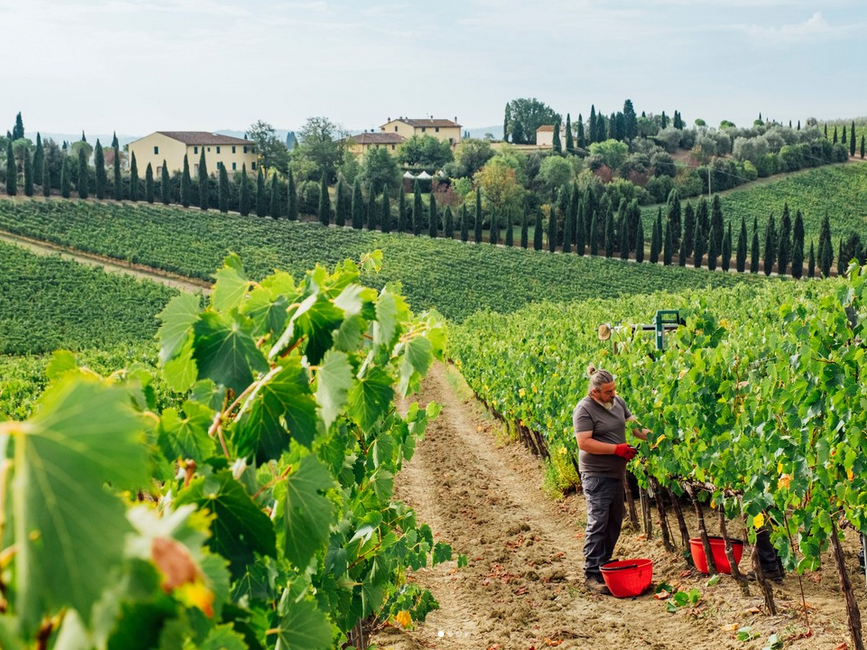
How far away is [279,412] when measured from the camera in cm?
218

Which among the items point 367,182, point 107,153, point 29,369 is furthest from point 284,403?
point 107,153

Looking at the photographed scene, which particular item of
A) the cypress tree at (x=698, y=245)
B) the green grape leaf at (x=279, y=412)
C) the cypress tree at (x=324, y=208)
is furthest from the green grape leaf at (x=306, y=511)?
the cypress tree at (x=324, y=208)

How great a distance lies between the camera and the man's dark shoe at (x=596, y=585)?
7.77 m

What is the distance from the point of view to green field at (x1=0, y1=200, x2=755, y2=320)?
6356 centimetres

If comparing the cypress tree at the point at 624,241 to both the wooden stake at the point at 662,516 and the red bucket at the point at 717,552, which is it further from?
the red bucket at the point at 717,552

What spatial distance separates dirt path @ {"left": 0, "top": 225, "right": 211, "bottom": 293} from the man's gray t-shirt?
56.6m

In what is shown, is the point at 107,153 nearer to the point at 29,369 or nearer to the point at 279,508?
the point at 29,369

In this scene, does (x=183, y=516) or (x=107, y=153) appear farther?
(x=107, y=153)

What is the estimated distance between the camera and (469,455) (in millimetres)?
15508

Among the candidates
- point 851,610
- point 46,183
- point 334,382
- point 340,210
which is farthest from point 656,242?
point 334,382

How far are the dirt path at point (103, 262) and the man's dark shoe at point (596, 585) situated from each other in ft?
185

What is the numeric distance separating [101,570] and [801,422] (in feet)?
18.4

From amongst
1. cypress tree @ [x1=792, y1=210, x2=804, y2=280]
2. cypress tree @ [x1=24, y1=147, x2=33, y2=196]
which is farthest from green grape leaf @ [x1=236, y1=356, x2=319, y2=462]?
cypress tree @ [x1=24, y1=147, x2=33, y2=196]

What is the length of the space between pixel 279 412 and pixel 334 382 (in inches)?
8.1
